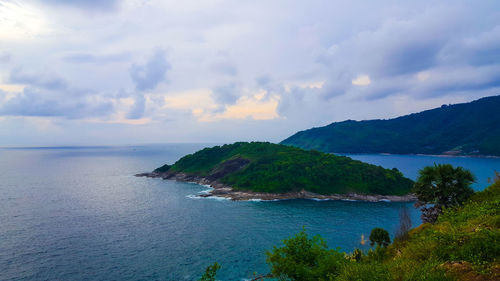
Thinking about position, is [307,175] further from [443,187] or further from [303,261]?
[303,261]

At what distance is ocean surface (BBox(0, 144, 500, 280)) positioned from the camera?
58906mm

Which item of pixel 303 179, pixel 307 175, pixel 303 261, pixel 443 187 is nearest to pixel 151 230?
pixel 303 261

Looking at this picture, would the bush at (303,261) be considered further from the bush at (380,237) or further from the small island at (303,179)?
the small island at (303,179)

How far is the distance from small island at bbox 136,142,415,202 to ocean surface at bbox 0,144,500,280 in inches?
484

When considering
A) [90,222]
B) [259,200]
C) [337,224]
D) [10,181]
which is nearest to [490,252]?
[337,224]

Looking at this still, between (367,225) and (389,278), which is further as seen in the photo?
(367,225)

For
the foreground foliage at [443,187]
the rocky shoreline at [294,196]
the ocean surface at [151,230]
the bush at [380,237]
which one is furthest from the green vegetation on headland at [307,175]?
the foreground foliage at [443,187]

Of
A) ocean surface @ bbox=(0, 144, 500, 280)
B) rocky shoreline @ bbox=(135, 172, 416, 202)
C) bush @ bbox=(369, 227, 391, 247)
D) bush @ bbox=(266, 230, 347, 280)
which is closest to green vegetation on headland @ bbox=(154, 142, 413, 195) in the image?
rocky shoreline @ bbox=(135, 172, 416, 202)

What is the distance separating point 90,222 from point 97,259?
34.4 metres

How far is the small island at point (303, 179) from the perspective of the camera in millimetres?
137375

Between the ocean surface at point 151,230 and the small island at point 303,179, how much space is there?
1228 cm

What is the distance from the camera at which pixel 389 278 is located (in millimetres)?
15406

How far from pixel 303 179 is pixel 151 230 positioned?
9250cm

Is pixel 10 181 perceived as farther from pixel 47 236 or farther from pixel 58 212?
pixel 47 236
